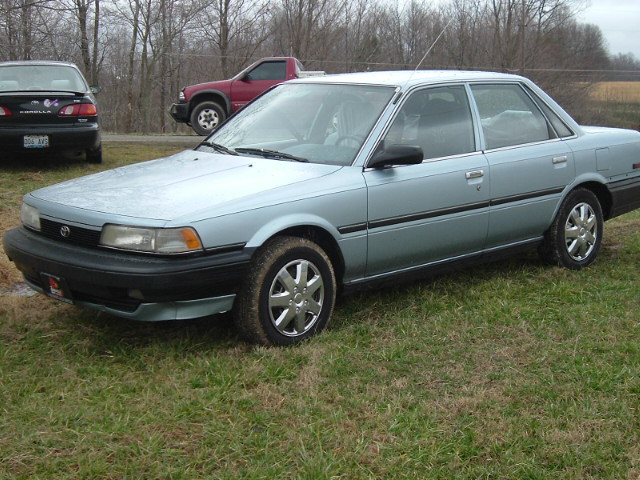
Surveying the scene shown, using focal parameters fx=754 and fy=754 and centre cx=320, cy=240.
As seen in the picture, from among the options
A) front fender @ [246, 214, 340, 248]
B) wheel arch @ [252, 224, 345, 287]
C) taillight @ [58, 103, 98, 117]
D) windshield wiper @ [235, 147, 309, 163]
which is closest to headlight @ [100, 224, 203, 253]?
front fender @ [246, 214, 340, 248]

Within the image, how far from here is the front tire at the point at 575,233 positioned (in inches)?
219

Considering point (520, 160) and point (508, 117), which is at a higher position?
point (508, 117)

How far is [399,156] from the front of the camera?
4.31 m

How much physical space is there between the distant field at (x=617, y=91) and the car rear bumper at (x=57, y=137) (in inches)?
992

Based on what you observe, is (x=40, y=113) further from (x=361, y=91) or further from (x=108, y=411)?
(x=108, y=411)

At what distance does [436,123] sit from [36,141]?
5663 millimetres

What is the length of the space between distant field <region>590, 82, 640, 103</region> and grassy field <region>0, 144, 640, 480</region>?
2752cm

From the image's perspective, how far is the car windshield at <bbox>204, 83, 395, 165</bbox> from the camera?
15.0 feet

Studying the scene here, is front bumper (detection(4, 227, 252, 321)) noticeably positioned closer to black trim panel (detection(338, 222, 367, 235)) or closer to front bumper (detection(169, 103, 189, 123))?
black trim panel (detection(338, 222, 367, 235))

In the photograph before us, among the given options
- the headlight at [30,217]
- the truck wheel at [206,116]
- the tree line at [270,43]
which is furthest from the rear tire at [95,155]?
the tree line at [270,43]

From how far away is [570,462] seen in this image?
2916 millimetres

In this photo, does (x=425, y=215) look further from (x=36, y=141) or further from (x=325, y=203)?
(x=36, y=141)

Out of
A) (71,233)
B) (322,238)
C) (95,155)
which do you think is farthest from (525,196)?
(95,155)

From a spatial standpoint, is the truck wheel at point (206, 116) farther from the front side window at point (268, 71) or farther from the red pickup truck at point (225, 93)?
the front side window at point (268, 71)
